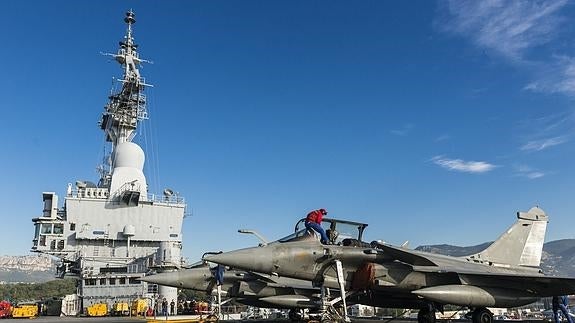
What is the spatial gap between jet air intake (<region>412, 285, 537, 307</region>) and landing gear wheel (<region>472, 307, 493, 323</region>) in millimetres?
624

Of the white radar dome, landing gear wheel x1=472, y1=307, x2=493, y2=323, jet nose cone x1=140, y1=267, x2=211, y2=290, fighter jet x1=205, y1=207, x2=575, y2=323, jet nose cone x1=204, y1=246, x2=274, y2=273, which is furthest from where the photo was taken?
the white radar dome

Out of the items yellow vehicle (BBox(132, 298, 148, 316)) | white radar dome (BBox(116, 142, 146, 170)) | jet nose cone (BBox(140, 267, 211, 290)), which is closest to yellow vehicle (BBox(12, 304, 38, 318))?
yellow vehicle (BBox(132, 298, 148, 316))

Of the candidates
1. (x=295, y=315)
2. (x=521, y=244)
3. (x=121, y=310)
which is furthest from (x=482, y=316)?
(x=121, y=310)

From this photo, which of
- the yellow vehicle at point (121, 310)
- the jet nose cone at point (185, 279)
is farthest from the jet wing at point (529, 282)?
the yellow vehicle at point (121, 310)

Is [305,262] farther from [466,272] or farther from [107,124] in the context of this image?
[107,124]

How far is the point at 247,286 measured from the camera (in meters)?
17.5

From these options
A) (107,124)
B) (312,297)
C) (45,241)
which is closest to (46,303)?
(45,241)

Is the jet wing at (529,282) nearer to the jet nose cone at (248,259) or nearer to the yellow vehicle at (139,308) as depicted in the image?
the jet nose cone at (248,259)

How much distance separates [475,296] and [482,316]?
5.07 ft

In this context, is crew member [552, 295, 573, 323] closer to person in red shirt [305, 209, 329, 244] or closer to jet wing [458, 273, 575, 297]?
jet wing [458, 273, 575, 297]

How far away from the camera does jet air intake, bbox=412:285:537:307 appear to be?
12.0 metres

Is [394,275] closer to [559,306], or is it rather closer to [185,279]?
[559,306]

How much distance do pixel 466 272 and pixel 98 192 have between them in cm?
3458

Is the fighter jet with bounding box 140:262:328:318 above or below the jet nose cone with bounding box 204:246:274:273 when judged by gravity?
below
